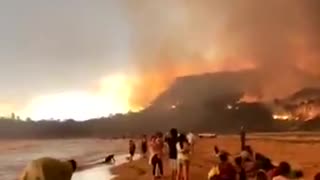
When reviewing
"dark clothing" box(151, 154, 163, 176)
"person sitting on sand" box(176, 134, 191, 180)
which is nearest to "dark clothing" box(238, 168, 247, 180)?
"person sitting on sand" box(176, 134, 191, 180)

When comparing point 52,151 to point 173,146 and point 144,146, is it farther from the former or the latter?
point 173,146

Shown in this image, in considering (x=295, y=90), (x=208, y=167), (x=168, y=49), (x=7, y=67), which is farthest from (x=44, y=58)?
(x=295, y=90)

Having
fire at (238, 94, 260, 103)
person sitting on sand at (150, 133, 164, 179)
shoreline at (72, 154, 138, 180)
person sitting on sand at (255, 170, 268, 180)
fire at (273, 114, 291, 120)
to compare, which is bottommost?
person sitting on sand at (255, 170, 268, 180)

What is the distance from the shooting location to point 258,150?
4.10 metres

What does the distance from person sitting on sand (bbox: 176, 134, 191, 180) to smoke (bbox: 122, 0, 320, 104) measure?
0.30 meters

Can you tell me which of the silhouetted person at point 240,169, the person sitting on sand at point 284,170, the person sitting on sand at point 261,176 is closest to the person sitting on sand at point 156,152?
the silhouetted person at point 240,169

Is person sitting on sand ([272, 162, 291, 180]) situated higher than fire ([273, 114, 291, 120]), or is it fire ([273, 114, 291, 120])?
fire ([273, 114, 291, 120])

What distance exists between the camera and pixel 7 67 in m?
4.14

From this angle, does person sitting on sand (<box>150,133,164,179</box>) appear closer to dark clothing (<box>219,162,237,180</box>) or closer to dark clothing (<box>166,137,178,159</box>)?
dark clothing (<box>166,137,178,159</box>)

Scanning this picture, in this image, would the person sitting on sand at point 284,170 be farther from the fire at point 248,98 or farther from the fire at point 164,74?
the fire at point 164,74

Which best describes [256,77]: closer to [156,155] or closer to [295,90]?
[295,90]

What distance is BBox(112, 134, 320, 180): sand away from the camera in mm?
4035

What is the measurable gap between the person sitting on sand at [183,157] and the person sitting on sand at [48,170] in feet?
2.36

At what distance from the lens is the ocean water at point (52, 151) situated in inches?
158
